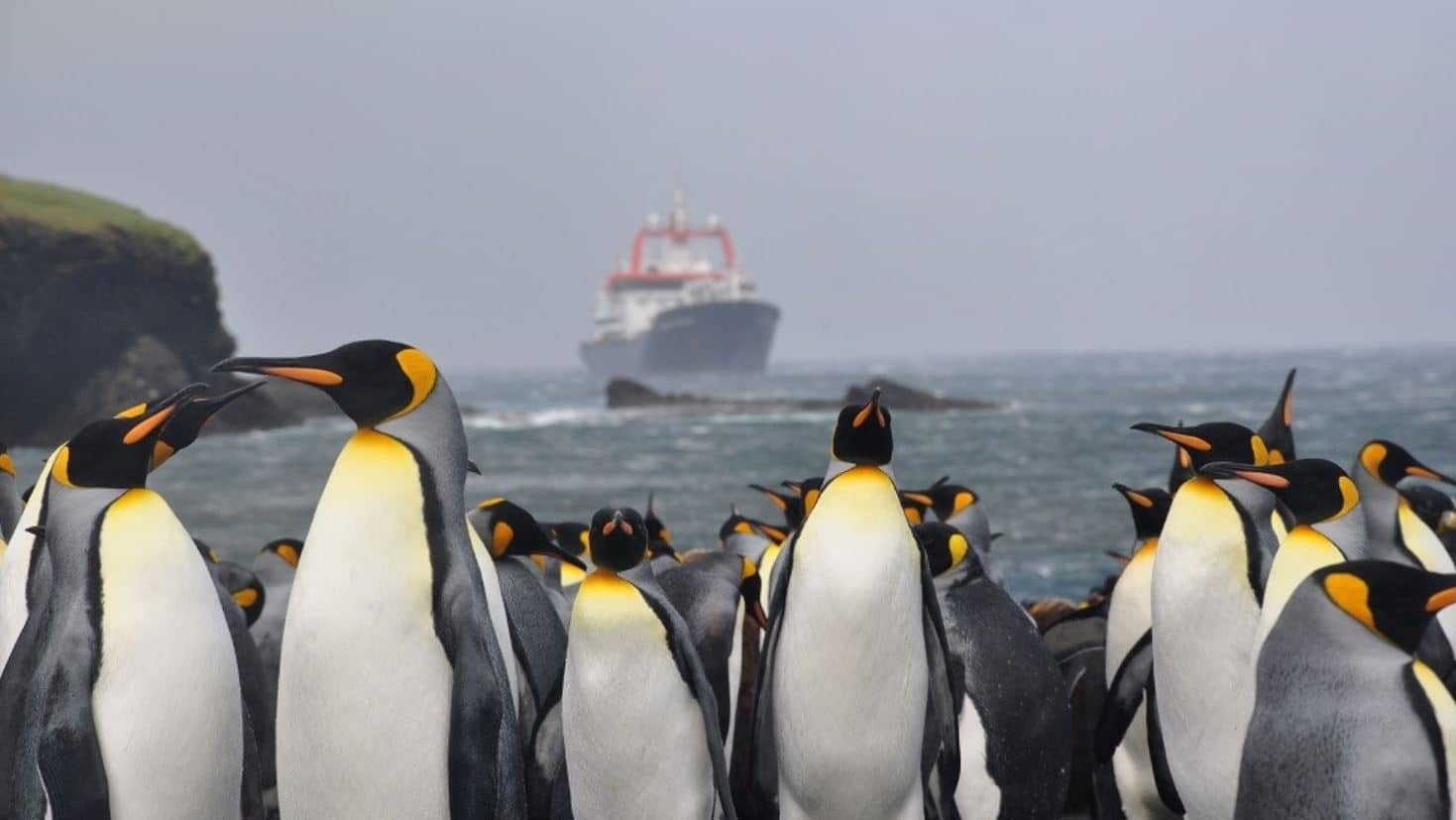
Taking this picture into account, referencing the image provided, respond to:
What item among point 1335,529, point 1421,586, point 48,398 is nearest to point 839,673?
point 1335,529

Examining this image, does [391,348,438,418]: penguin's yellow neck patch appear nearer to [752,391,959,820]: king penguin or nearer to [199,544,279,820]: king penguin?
[199,544,279,820]: king penguin

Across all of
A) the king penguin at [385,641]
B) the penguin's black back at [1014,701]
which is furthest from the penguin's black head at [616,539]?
the penguin's black back at [1014,701]

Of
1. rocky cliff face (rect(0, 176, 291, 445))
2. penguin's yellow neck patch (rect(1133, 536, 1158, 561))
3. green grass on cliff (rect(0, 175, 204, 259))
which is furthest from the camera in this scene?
green grass on cliff (rect(0, 175, 204, 259))

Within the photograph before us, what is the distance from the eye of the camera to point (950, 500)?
6633mm

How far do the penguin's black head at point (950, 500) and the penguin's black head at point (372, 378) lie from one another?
3.45 metres

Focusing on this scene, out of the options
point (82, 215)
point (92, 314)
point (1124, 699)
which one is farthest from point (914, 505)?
point (82, 215)

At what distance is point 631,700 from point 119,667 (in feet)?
3.68

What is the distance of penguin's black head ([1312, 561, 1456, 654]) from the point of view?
296 centimetres

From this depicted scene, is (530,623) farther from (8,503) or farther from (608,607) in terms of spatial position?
(8,503)

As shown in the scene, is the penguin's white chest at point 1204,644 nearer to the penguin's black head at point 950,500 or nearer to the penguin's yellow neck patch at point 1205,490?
the penguin's yellow neck patch at point 1205,490

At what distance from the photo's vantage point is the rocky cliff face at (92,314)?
Answer: 36.5 m

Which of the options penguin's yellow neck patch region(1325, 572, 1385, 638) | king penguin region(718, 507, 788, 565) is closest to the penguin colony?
penguin's yellow neck patch region(1325, 572, 1385, 638)

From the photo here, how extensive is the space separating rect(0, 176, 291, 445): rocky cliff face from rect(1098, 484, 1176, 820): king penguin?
113 ft

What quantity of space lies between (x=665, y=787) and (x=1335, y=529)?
1668mm
